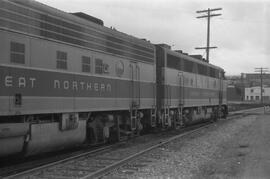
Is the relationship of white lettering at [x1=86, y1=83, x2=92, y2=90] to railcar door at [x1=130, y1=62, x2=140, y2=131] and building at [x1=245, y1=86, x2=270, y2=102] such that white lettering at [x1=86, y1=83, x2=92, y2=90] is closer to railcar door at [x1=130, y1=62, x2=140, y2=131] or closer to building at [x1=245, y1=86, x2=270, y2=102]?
railcar door at [x1=130, y1=62, x2=140, y2=131]

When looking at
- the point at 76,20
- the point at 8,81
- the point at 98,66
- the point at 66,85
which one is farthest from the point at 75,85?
the point at 8,81

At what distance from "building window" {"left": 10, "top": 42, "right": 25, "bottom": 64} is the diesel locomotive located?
0.07ft

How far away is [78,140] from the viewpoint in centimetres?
1230

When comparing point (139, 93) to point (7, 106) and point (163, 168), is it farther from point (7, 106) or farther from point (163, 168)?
point (7, 106)

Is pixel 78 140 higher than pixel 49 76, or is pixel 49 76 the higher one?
pixel 49 76

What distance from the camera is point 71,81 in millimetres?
11766

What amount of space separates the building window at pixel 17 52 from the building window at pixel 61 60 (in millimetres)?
1390

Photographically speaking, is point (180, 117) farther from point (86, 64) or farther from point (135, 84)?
point (86, 64)

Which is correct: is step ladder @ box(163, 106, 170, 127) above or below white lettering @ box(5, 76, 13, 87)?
below

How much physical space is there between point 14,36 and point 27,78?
960 mm

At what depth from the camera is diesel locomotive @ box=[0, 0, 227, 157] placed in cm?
968

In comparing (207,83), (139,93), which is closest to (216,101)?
(207,83)

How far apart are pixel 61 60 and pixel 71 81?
0.67 m

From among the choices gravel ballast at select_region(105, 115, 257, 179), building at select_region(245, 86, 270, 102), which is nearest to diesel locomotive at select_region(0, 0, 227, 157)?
gravel ballast at select_region(105, 115, 257, 179)
